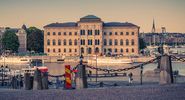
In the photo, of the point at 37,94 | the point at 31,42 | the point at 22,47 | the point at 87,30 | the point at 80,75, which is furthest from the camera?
the point at 22,47

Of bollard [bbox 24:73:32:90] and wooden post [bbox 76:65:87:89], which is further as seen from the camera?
bollard [bbox 24:73:32:90]

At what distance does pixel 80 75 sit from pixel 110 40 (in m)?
98.9

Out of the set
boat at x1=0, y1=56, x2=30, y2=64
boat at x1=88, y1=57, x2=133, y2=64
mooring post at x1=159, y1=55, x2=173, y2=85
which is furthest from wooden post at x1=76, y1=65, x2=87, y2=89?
boat at x1=0, y1=56, x2=30, y2=64

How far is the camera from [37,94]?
16.6m

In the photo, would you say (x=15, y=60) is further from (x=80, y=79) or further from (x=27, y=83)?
(x=80, y=79)

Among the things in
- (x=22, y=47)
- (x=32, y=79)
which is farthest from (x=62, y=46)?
(x=32, y=79)

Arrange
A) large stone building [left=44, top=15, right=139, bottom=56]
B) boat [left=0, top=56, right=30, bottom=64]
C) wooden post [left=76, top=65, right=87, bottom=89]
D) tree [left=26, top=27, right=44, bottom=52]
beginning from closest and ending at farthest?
wooden post [left=76, top=65, right=87, bottom=89] → boat [left=0, top=56, right=30, bottom=64] → large stone building [left=44, top=15, right=139, bottom=56] → tree [left=26, top=27, right=44, bottom=52]

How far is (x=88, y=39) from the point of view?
382 ft

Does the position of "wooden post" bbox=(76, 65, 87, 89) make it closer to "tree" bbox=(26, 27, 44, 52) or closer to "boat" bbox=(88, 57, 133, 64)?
"boat" bbox=(88, 57, 133, 64)

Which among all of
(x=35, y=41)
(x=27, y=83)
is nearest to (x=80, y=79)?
(x=27, y=83)

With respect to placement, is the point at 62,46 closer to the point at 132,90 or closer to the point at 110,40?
the point at 110,40

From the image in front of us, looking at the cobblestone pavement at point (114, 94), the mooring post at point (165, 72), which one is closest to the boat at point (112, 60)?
the mooring post at point (165, 72)

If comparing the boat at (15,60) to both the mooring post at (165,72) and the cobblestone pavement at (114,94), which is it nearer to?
the mooring post at (165,72)

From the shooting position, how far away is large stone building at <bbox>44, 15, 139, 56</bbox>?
116562mm
